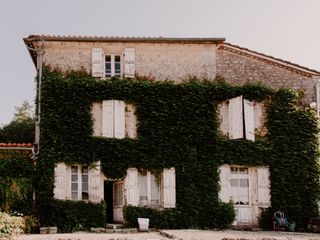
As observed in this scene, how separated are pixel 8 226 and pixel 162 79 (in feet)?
28.5

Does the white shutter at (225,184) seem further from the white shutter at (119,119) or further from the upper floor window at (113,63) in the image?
the upper floor window at (113,63)

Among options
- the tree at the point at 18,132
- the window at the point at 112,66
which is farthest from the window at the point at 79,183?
the tree at the point at 18,132

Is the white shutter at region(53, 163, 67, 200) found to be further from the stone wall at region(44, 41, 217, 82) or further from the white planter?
the stone wall at region(44, 41, 217, 82)

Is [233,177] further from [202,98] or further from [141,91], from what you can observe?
[141,91]

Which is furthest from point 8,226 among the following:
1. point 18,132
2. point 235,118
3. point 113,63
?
point 18,132

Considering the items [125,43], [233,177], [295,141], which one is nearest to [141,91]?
[125,43]

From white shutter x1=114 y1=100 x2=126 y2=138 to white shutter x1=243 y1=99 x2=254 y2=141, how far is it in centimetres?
492

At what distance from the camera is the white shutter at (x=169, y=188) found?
18.6m

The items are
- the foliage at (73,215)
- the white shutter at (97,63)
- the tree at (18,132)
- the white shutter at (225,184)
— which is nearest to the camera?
the foliage at (73,215)

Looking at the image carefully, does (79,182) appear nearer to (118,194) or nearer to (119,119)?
(118,194)

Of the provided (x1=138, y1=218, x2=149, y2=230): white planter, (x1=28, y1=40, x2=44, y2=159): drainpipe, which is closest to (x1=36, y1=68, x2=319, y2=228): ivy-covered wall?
(x1=28, y1=40, x2=44, y2=159): drainpipe

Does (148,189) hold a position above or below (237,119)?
below

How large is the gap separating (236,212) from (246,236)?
3423mm

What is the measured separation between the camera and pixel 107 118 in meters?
18.8
